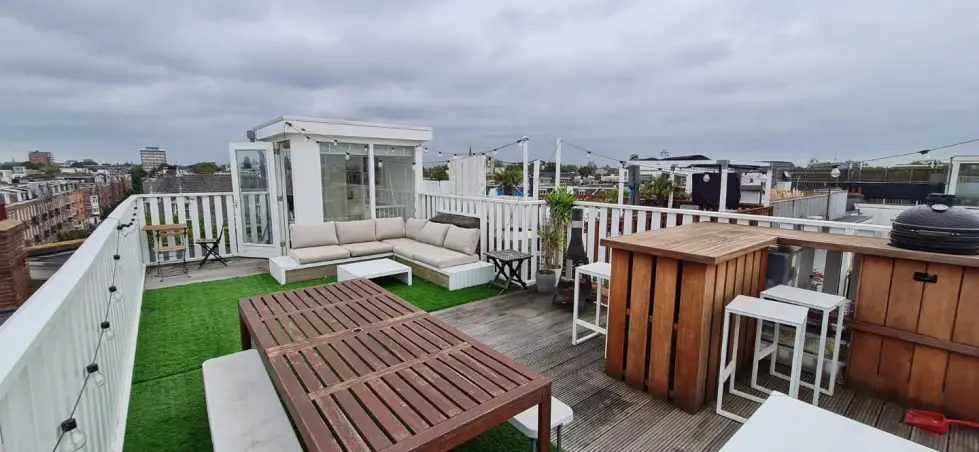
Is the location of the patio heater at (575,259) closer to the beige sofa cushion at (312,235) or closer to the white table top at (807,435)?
the white table top at (807,435)

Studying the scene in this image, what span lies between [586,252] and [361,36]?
540 cm

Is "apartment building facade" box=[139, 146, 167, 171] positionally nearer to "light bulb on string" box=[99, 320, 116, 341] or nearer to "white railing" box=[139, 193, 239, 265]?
"white railing" box=[139, 193, 239, 265]

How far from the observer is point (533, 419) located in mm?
1971

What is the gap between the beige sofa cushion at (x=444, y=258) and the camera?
18.0ft

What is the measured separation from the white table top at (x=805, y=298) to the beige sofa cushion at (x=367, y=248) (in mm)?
5046

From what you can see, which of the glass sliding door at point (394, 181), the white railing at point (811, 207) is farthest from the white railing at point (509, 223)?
the white railing at point (811, 207)

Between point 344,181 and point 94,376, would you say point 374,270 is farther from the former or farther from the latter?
point 94,376

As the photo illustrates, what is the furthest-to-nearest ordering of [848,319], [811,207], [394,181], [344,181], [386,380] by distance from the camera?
[811,207] → [394,181] → [344,181] → [848,319] → [386,380]

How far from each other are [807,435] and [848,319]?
92.5 inches

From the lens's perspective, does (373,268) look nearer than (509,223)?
Yes

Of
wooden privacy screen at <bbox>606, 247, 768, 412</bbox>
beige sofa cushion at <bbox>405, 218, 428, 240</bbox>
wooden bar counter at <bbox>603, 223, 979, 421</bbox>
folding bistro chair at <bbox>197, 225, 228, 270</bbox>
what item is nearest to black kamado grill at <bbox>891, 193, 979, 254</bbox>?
wooden bar counter at <bbox>603, 223, 979, 421</bbox>

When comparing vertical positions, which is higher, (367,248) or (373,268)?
(367,248)

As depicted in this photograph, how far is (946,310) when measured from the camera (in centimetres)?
254

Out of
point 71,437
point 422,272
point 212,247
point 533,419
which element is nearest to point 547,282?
point 422,272
